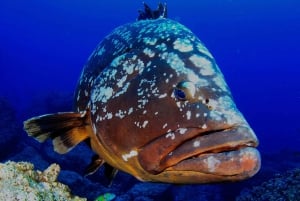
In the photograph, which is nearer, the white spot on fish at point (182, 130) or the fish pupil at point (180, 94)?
the white spot on fish at point (182, 130)

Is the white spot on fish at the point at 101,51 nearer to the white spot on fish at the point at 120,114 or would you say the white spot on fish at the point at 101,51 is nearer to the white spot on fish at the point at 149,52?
the white spot on fish at the point at 149,52

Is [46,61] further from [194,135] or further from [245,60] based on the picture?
[194,135]

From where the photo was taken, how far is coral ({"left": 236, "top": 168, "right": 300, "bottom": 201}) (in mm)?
7238

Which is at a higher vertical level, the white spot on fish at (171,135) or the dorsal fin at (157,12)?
the dorsal fin at (157,12)

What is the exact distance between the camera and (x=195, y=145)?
90.0 inches

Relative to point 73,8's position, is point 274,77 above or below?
below

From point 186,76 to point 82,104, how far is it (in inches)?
54.3

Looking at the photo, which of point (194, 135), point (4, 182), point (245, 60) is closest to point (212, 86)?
point (194, 135)

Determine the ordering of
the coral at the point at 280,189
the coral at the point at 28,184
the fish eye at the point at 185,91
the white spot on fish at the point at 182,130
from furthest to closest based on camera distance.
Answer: the coral at the point at 280,189 → the coral at the point at 28,184 → the fish eye at the point at 185,91 → the white spot on fish at the point at 182,130

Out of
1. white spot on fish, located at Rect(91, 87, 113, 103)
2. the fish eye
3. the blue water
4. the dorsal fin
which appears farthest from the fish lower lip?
the blue water

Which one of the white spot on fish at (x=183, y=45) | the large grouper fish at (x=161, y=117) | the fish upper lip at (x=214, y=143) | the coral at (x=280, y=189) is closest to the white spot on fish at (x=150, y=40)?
the large grouper fish at (x=161, y=117)

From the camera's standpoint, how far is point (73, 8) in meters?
127

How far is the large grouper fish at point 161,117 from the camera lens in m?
2.29

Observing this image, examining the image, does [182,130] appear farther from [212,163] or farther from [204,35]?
[204,35]
